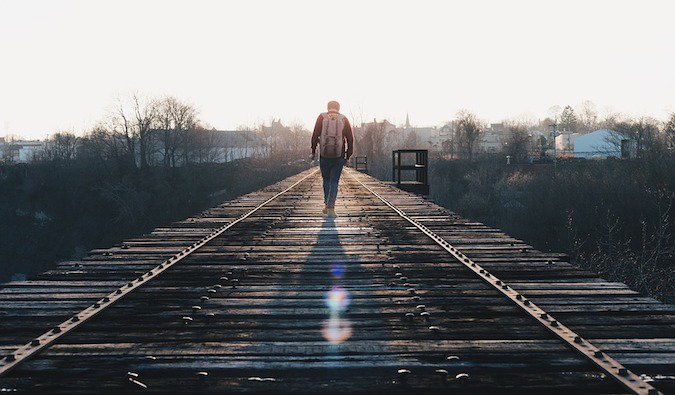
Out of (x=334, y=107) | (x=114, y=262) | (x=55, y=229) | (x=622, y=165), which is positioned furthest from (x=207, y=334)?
(x=55, y=229)

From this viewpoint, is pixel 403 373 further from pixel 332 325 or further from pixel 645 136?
pixel 645 136

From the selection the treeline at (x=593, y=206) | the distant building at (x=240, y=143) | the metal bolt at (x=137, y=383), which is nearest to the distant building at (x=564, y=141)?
the treeline at (x=593, y=206)

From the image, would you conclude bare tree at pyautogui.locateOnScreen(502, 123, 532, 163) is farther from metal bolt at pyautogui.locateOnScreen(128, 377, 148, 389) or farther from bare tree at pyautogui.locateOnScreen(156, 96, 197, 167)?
metal bolt at pyautogui.locateOnScreen(128, 377, 148, 389)

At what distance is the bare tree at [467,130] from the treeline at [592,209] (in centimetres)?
2978

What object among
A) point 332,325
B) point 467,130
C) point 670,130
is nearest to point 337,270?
point 332,325

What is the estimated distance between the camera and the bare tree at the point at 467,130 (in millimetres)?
87431

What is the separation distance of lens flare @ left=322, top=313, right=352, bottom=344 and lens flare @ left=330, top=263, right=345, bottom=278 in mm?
1556

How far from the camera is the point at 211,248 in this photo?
25.9 feet

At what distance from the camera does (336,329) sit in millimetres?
4121

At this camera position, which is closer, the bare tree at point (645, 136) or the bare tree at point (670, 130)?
the bare tree at point (645, 136)

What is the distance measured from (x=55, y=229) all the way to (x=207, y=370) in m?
64.5

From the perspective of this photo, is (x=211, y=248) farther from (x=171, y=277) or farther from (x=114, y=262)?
(x=171, y=277)

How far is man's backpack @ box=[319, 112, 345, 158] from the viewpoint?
36.4ft

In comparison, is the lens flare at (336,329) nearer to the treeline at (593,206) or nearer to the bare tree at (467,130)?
the treeline at (593,206)
